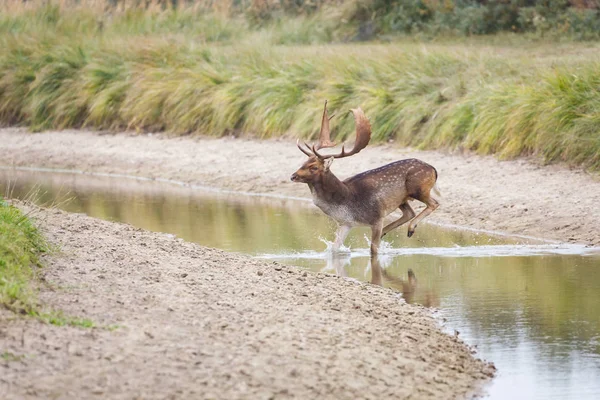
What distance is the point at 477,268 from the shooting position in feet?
39.1

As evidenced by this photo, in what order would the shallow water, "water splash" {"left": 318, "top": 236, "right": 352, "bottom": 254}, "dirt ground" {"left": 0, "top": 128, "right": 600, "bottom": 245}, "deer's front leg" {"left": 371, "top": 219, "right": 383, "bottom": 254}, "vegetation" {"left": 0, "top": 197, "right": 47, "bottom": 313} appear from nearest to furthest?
"vegetation" {"left": 0, "top": 197, "right": 47, "bottom": 313}
the shallow water
"deer's front leg" {"left": 371, "top": 219, "right": 383, "bottom": 254}
"water splash" {"left": 318, "top": 236, "right": 352, "bottom": 254}
"dirt ground" {"left": 0, "top": 128, "right": 600, "bottom": 245}

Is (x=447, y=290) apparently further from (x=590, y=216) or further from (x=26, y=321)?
(x=26, y=321)

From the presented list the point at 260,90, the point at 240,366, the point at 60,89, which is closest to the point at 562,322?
the point at 240,366

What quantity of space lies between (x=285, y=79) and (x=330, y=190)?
8202 millimetres

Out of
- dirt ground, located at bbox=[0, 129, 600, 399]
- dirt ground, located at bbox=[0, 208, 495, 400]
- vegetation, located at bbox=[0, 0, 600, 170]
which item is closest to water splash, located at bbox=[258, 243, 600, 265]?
dirt ground, located at bbox=[0, 129, 600, 399]

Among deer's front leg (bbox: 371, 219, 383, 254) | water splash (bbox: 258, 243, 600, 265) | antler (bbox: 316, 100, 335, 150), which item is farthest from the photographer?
antler (bbox: 316, 100, 335, 150)

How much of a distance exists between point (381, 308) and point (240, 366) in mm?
2835

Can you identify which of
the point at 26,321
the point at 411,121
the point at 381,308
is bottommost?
the point at 411,121

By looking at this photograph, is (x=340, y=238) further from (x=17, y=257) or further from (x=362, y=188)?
(x=17, y=257)

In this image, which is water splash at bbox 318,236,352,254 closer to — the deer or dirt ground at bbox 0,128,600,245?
the deer

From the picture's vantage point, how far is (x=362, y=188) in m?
12.9

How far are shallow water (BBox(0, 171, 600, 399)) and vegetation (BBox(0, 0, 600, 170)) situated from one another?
236cm

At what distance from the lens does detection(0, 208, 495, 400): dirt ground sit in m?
6.77

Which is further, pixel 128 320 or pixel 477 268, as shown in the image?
pixel 477 268
